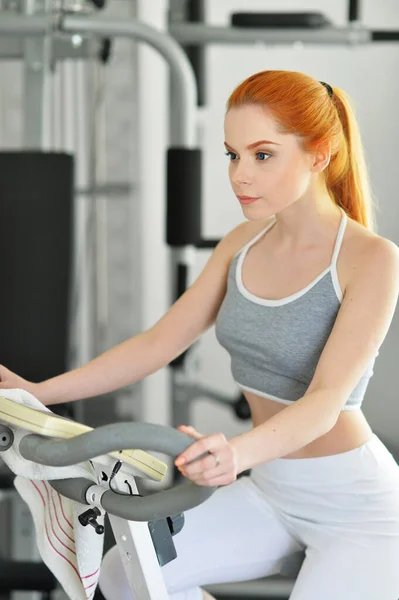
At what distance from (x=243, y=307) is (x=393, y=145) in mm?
1259

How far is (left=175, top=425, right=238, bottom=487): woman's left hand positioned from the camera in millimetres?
991

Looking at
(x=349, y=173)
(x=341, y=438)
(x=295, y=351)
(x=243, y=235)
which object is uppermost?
(x=349, y=173)

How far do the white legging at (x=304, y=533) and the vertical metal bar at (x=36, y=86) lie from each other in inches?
56.6

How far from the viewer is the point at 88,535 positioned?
1170 mm

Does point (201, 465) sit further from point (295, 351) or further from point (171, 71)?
point (171, 71)

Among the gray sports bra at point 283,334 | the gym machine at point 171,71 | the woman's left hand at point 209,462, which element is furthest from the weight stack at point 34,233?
the woman's left hand at point 209,462

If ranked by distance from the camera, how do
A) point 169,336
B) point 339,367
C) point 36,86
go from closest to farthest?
1. point 339,367
2. point 169,336
3. point 36,86

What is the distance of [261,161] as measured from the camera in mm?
1265

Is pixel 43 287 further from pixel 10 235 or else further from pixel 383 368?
pixel 383 368

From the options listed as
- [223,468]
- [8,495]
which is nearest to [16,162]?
[8,495]

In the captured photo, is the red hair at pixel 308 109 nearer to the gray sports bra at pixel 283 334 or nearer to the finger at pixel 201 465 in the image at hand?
the gray sports bra at pixel 283 334

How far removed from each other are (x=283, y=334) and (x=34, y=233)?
3.91 feet

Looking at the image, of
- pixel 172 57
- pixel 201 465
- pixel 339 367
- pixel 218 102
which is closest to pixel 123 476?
pixel 201 465

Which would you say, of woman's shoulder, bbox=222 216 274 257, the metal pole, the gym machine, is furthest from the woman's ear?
the metal pole
